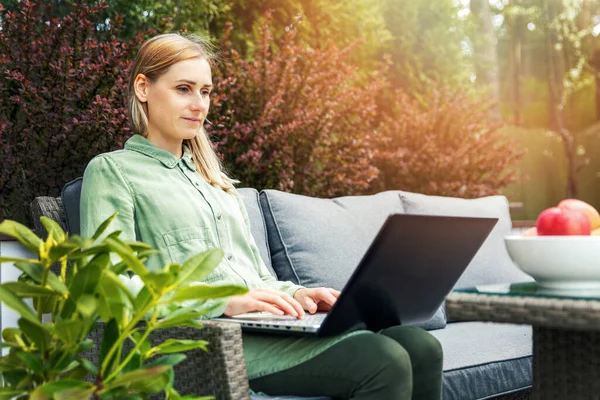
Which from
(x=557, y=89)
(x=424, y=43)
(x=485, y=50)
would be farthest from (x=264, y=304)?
(x=557, y=89)

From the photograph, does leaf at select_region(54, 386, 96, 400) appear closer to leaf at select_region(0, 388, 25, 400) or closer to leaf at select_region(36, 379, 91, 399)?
leaf at select_region(36, 379, 91, 399)

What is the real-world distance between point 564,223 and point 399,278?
0.35 meters

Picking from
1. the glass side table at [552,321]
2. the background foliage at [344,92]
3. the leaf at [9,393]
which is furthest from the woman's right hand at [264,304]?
the background foliage at [344,92]

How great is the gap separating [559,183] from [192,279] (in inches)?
427

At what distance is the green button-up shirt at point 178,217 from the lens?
68.3 inches

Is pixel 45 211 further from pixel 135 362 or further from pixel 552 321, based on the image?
pixel 552 321

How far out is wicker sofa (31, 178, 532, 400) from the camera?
2.32 metres

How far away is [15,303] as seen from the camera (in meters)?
1.24

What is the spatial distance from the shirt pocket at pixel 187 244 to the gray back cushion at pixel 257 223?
0.58 m

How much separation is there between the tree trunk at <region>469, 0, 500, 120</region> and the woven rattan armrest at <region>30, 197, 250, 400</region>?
9.66m

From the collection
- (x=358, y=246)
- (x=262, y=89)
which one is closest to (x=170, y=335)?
(x=358, y=246)

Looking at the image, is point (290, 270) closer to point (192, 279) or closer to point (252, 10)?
point (192, 279)

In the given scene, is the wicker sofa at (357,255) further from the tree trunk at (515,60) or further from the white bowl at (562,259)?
the tree trunk at (515,60)

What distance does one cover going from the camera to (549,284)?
1396 millimetres
